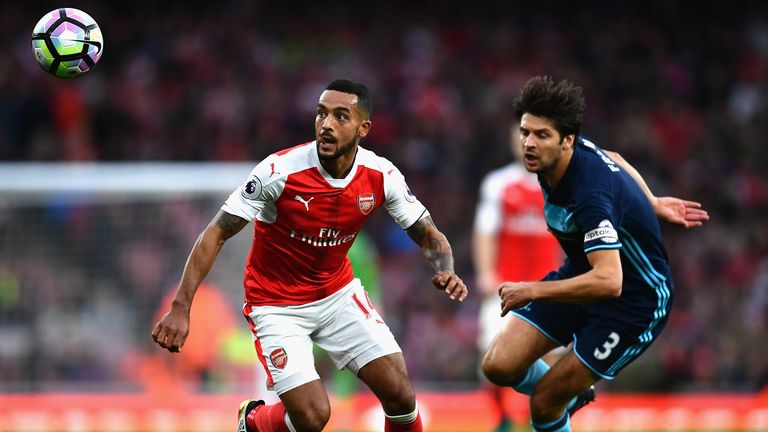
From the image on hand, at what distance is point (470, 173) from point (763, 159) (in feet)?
14.5

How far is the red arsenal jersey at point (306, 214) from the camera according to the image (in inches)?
242

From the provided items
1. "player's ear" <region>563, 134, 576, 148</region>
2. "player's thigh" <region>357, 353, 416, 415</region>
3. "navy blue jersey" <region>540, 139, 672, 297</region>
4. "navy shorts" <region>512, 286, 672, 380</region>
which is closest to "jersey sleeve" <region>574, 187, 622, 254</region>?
"navy blue jersey" <region>540, 139, 672, 297</region>

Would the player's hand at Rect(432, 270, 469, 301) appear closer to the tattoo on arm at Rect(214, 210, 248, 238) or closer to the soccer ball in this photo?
the tattoo on arm at Rect(214, 210, 248, 238)

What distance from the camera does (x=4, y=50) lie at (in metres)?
16.1

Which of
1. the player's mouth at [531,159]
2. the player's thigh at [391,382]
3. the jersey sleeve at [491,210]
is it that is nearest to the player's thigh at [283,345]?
the player's thigh at [391,382]

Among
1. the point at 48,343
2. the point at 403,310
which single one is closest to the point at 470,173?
the point at 403,310

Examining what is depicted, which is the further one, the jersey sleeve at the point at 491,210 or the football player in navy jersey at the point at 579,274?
the jersey sleeve at the point at 491,210

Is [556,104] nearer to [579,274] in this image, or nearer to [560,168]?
[560,168]

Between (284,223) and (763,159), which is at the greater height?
(284,223)

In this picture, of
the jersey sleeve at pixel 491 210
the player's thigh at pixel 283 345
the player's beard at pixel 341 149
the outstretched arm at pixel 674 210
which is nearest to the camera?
the player's beard at pixel 341 149

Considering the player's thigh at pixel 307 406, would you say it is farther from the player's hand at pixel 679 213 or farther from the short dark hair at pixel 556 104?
the player's hand at pixel 679 213

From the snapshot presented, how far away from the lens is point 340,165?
20.7 ft

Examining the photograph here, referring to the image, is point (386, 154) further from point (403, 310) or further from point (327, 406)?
point (327, 406)

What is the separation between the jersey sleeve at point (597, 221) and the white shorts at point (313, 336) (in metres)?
1.25
